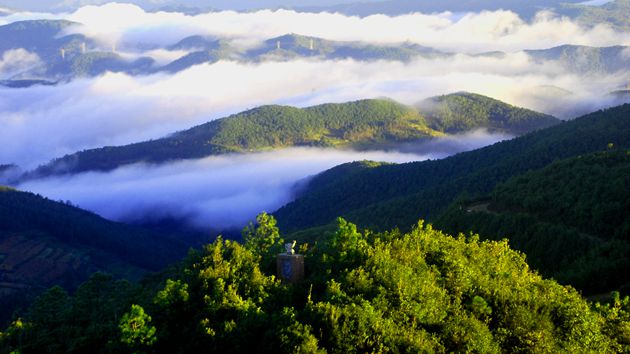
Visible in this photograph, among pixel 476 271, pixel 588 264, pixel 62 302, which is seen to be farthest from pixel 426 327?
pixel 62 302

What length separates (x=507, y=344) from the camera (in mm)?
36719

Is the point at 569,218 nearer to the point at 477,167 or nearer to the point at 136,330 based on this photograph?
the point at 136,330

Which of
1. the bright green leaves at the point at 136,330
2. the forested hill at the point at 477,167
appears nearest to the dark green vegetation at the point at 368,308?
the bright green leaves at the point at 136,330

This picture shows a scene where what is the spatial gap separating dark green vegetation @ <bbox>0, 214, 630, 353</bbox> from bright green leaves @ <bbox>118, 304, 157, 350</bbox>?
0.05m

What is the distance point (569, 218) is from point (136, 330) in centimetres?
5748

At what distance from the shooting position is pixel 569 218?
80.4m

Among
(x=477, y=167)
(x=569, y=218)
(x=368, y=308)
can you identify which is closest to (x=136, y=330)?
(x=368, y=308)

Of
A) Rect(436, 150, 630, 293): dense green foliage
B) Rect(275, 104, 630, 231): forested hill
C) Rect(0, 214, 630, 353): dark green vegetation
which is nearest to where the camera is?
Rect(0, 214, 630, 353): dark green vegetation

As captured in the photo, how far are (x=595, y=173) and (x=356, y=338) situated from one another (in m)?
62.9

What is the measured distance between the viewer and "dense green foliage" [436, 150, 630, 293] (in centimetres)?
6475

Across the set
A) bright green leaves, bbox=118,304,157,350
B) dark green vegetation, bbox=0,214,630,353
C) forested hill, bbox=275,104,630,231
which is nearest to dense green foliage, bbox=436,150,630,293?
dark green vegetation, bbox=0,214,630,353

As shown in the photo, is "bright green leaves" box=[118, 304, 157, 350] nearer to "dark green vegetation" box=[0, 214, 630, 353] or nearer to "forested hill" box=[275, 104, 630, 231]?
"dark green vegetation" box=[0, 214, 630, 353]

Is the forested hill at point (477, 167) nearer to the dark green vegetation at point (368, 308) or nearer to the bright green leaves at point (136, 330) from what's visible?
the dark green vegetation at point (368, 308)

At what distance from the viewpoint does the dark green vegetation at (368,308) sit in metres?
34.7
